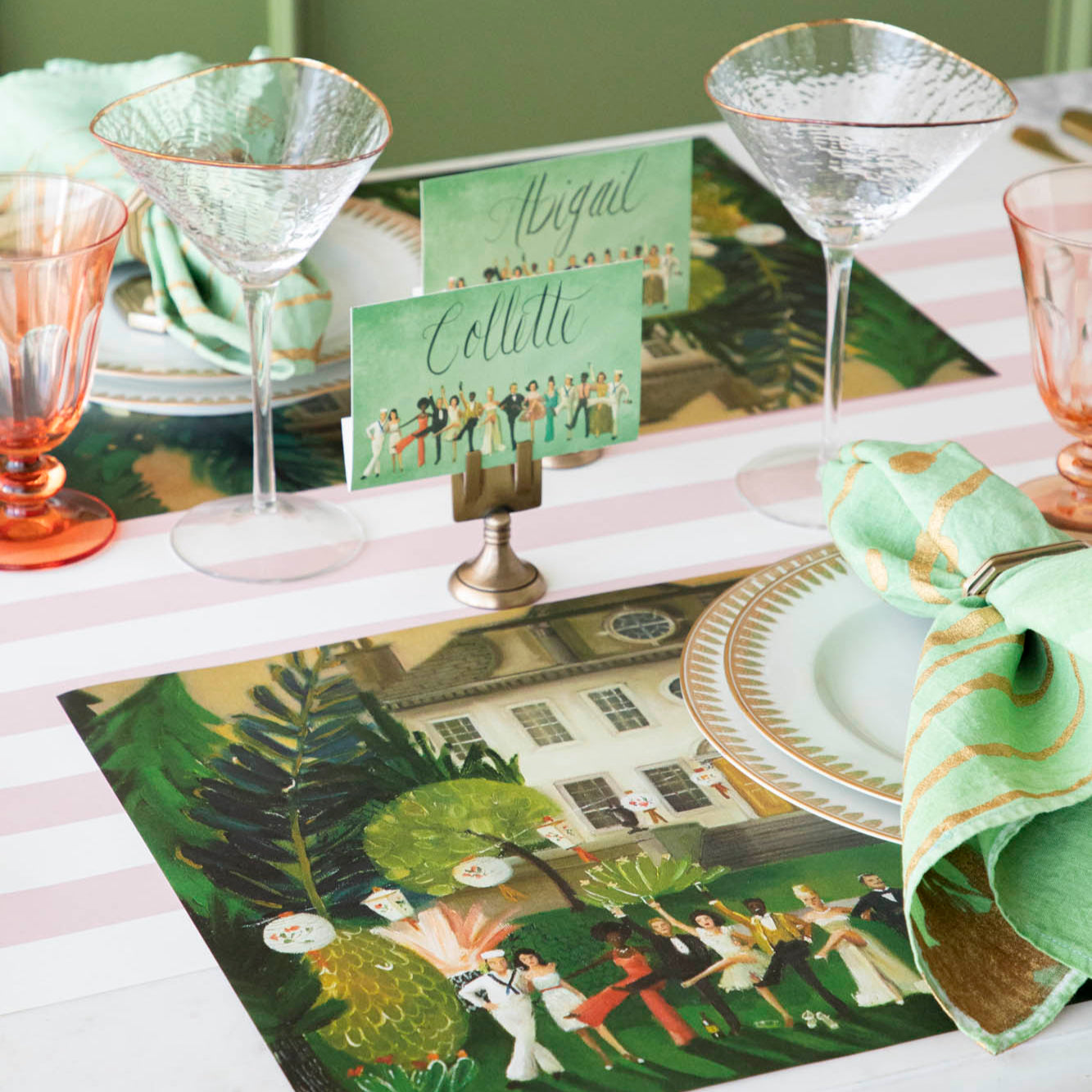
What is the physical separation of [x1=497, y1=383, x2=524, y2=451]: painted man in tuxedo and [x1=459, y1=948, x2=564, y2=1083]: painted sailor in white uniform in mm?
294

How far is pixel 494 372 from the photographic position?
0.83 meters

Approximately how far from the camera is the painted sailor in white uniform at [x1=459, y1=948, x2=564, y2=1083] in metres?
0.60

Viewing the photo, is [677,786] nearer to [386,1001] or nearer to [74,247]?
[386,1001]

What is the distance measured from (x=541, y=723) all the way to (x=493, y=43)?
192cm

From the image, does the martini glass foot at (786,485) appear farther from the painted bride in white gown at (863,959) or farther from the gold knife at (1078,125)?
the gold knife at (1078,125)

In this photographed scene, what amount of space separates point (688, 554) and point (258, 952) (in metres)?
0.38

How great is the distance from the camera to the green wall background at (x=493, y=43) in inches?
92.9

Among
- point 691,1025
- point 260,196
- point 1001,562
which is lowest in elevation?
point 691,1025

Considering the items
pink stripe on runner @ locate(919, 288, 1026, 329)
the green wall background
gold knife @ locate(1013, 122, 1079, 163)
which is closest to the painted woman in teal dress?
pink stripe on runner @ locate(919, 288, 1026, 329)

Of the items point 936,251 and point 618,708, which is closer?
point 618,708

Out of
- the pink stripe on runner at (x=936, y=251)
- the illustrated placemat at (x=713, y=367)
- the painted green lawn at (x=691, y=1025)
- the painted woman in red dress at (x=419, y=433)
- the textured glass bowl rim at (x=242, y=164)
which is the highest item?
the textured glass bowl rim at (x=242, y=164)

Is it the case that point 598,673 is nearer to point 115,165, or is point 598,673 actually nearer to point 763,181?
point 115,165

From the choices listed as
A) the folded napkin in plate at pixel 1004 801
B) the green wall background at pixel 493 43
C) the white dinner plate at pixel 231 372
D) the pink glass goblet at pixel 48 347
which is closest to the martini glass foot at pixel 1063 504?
the folded napkin in plate at pixel 1004 801

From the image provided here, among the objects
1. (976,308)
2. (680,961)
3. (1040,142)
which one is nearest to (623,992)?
(680,961)
